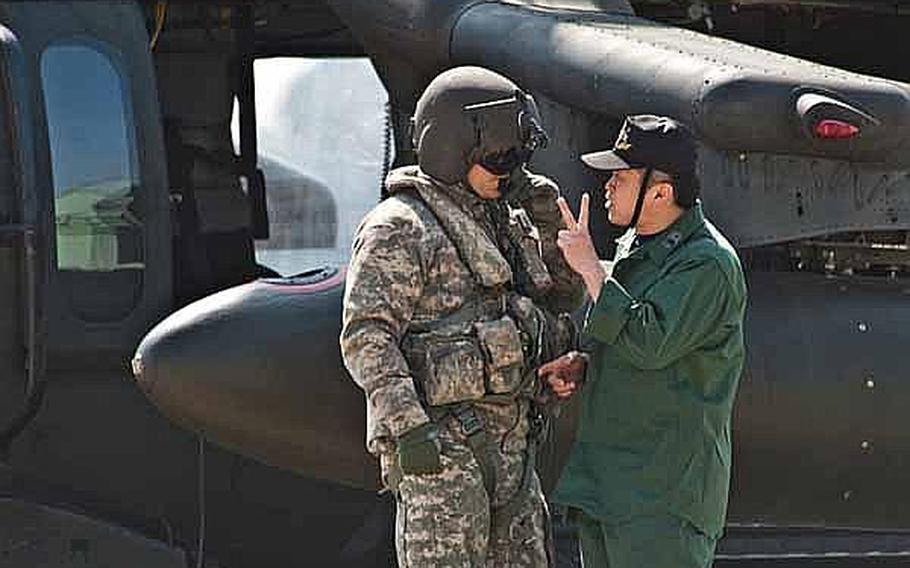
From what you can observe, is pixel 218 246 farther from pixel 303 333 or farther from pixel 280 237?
pixel 303 333

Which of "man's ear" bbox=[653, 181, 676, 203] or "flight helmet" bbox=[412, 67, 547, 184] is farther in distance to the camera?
"flight helmet" bbox=[412, 67, 547, 184]

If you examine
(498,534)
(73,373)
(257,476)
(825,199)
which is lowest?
(257,476)

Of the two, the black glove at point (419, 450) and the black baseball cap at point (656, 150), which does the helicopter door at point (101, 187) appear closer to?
the black glove at point (419, 450)

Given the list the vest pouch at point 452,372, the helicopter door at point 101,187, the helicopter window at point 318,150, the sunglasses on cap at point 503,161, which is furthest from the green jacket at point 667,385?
the helicopter window at point 318,150

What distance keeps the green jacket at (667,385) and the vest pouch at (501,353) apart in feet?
0.66

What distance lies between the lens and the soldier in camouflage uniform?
4156 millimetres

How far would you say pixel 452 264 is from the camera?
4.29 metres

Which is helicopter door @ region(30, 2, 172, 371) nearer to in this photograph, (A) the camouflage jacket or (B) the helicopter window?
(B) the helicopter window

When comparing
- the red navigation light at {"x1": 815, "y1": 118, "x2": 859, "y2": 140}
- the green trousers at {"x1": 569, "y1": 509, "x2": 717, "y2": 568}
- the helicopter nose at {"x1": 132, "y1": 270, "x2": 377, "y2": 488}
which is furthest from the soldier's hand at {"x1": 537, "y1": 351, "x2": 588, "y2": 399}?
the red navigation light at {"x1": 815, "y1": 118, "x2": 859, "y2": 140}

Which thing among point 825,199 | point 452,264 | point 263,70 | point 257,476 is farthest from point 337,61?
point 452,264

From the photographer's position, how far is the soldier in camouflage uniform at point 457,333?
4156mm

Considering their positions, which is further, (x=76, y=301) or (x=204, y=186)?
(x=204, y=186)

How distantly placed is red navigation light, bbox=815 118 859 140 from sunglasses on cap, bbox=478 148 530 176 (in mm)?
1219

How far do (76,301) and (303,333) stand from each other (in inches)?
50.3
